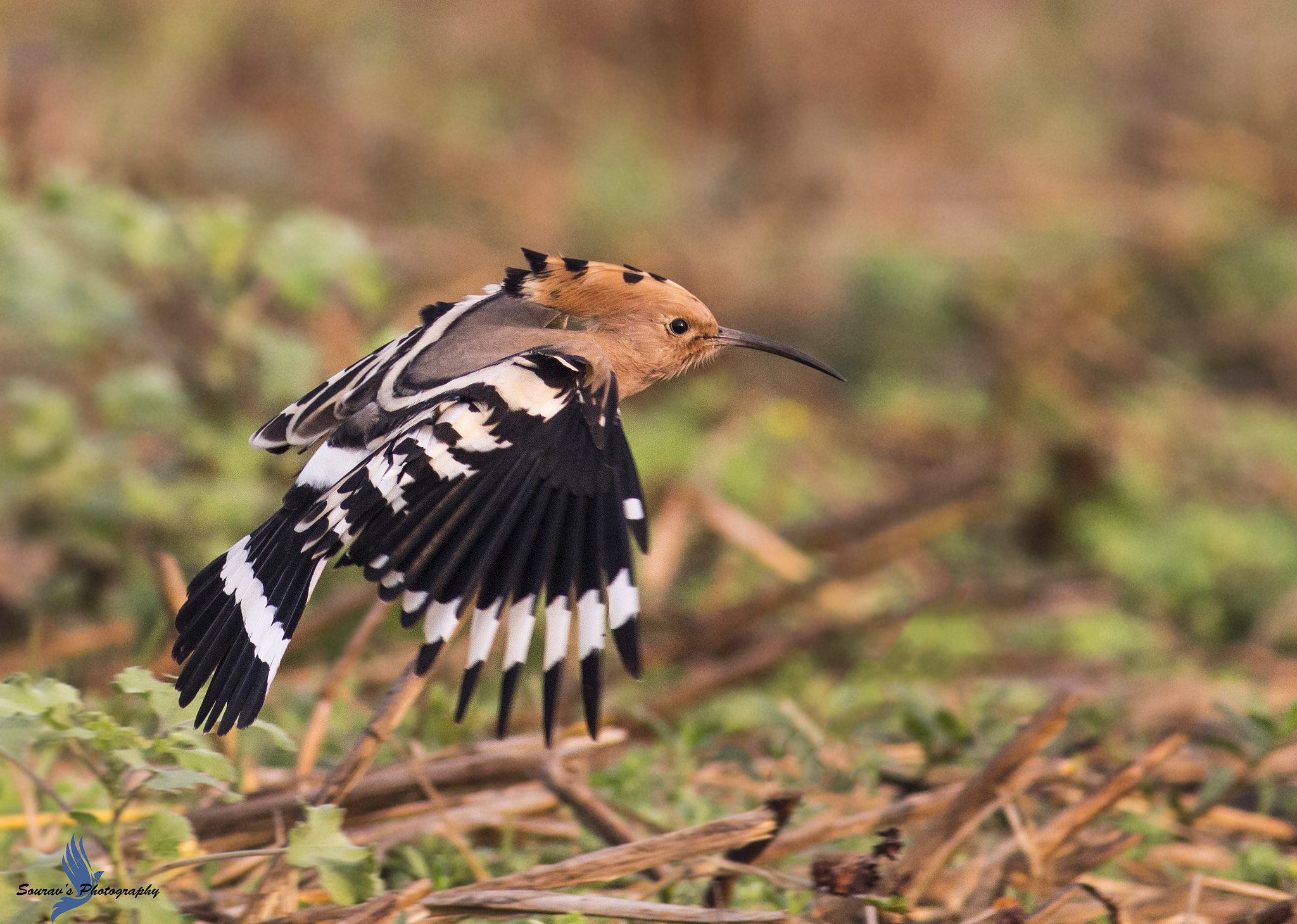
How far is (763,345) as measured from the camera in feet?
5.68

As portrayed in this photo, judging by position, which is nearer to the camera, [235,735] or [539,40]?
[235,735]

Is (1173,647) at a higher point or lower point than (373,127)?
lower

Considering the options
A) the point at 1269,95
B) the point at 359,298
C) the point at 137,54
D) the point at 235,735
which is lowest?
the point at 235,735

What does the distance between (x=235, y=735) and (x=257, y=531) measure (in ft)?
0.96

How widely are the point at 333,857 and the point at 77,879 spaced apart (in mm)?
246

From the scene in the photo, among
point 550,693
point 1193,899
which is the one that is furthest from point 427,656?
point 1193,899

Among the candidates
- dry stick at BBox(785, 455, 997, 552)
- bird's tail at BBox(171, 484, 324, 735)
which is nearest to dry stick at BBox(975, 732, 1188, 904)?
bird's tail at BBox(171, 484, 324, 735)

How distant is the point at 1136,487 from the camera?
130 inches

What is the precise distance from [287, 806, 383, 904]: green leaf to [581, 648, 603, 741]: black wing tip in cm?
23

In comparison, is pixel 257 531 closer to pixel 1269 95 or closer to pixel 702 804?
pixel 702 804

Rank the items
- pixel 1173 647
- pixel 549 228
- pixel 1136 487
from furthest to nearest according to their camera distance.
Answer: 1. pixel 549 228
2. pixel 1136 487
3. pixel 1173 647

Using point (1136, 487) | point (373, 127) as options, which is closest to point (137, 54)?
point (373, 127)

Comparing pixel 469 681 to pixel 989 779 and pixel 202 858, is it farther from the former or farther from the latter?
pixel 989 779

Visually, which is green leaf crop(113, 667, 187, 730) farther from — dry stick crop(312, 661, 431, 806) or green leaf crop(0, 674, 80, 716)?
dry stick crop(312, 661, 431, 806)
